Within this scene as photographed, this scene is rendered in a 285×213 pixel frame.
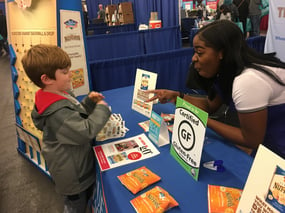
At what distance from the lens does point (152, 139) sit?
1051 millimetres

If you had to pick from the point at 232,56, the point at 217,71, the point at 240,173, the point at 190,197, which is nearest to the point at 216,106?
the point at 217,71

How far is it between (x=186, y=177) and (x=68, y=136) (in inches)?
19.0

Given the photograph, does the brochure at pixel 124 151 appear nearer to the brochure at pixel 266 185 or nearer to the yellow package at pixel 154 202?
the yellow package at pixel 154 202

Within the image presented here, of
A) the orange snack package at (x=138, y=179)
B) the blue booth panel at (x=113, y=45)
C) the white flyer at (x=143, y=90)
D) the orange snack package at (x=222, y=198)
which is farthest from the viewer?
the blue booth panel at (x=113, y=45)

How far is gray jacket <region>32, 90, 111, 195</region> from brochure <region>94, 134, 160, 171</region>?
92 mm

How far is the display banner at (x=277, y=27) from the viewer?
8.55ft

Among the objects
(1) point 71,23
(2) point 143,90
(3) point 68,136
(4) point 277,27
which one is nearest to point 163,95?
(2) point 143,90

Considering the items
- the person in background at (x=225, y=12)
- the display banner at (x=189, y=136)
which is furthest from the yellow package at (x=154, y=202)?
the person in background at (x=225, y=12)

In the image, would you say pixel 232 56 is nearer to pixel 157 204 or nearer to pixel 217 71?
pixel 217 71

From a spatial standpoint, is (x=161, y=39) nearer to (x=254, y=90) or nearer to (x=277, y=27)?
(x=277, y=27)

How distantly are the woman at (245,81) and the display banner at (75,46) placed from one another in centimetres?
95

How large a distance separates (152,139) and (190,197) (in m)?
0.38

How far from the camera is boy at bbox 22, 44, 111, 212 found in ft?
2.88

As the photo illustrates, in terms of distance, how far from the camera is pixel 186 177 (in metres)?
0.81
